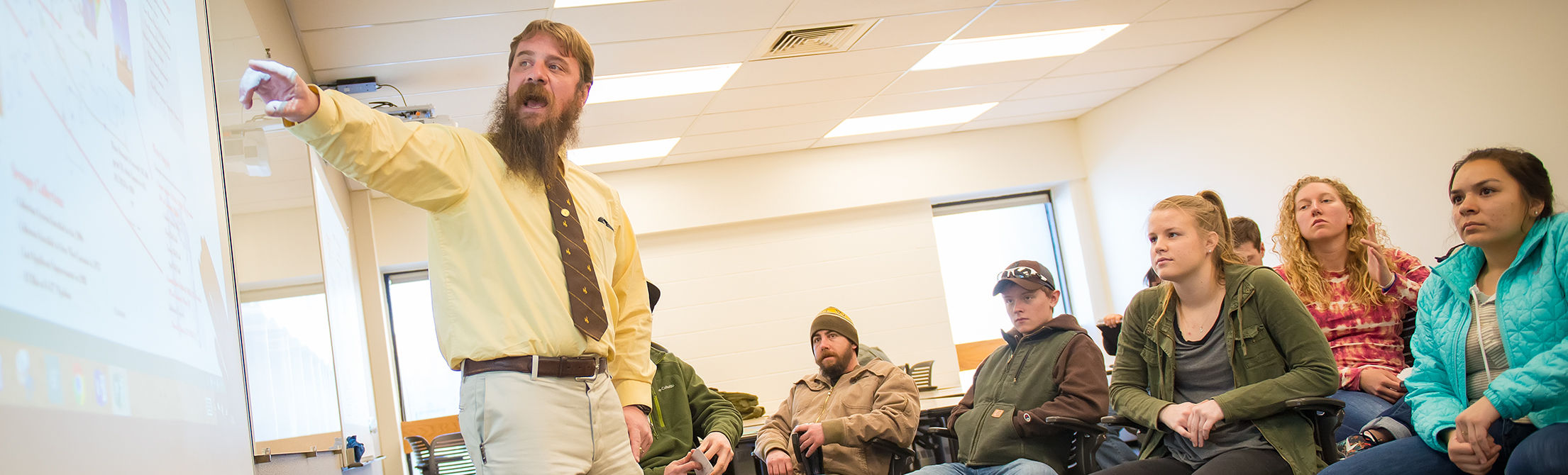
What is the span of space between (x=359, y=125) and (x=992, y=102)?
6272 mm

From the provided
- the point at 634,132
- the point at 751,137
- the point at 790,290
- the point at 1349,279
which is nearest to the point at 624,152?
the point at 634,132

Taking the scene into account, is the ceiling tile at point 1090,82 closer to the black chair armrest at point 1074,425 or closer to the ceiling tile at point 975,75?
the ceiling tile at point 975,75

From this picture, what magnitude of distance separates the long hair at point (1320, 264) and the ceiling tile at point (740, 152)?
459 cm

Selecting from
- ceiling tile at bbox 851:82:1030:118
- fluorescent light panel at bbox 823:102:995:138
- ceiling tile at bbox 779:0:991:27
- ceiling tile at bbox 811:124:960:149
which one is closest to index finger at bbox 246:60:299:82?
ceiling tile at bbox 779:0:991:27

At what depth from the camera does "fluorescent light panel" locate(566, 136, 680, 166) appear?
681 centimetres

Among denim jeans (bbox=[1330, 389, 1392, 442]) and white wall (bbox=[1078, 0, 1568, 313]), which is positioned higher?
white wall (bbox=[1078, 0, 1568, 313])

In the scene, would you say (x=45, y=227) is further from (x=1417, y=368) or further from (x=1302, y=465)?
(x=1417, y=368)

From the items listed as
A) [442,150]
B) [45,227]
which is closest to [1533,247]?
[442,150]

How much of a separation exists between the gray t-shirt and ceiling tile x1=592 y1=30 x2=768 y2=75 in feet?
9.66

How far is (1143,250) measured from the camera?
7293 mm

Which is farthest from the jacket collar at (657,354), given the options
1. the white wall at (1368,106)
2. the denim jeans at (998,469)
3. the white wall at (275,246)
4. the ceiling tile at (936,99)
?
the white wall at (1368,106)

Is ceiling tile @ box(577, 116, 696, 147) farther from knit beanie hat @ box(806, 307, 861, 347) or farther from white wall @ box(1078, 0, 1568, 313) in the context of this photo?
white wall @ box(1078, 0, 1568, 313)

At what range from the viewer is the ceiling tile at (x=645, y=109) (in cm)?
570

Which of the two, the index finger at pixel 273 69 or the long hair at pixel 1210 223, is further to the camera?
the long hair at pixel 1210 223
